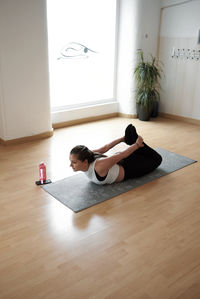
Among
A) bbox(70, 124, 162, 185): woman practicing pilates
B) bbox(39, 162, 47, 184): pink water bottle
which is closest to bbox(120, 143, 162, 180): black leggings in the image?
bbox(70, 124, 162, 185): woman practicing pilates

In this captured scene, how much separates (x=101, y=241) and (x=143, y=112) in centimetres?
335

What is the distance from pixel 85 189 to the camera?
Result: 2.64 meters

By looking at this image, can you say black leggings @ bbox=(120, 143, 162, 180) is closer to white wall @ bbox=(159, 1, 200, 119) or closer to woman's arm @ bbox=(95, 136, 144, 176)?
woman's arm @ bbox=(95, 136, 144, 176)

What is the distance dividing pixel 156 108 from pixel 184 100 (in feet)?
1.70

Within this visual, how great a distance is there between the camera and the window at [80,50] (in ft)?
14.0

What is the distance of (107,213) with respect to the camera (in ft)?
7.55

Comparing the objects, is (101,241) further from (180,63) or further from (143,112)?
(180,63)

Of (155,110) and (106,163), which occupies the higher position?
(106,163)

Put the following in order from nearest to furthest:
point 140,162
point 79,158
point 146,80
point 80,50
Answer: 1. point 79,158
2. point 140,162
3. point 80,50
4. point 146,80

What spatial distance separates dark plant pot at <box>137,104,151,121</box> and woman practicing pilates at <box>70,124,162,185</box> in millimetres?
2116

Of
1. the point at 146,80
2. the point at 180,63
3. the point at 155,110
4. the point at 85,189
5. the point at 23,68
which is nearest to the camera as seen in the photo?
the point at 85,189

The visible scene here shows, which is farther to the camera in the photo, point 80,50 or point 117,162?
point 80,50

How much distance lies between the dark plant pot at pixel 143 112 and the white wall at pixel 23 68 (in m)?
1.75

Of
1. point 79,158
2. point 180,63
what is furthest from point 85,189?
point 180,63
